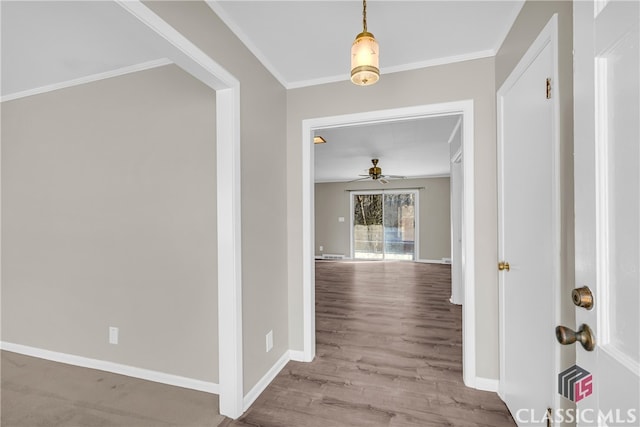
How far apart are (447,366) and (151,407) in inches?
88.6

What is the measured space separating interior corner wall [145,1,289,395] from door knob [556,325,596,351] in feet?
5.23

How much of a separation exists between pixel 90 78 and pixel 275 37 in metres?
1.60

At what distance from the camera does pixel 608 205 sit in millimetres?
646

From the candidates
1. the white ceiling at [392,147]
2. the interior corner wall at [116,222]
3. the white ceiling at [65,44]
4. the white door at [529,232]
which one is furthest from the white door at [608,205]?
the white ceiling at [392,147]

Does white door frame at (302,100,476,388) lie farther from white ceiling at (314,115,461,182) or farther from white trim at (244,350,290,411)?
white ceiling at (314,115,461,182)

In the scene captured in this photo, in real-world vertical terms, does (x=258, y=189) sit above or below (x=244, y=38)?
below

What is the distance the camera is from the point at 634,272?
57cm

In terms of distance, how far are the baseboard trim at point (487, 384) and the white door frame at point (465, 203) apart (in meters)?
0.03

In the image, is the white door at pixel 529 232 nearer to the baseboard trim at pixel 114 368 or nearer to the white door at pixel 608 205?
the white door at pixel 608 205

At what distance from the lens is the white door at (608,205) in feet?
1.89

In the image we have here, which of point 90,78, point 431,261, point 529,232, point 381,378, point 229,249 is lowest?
point 431,261

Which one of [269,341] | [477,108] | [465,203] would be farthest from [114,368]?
[477,108]

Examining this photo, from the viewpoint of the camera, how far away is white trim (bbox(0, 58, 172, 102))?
82.3 inches

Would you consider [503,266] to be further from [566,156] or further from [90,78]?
[90,78]
